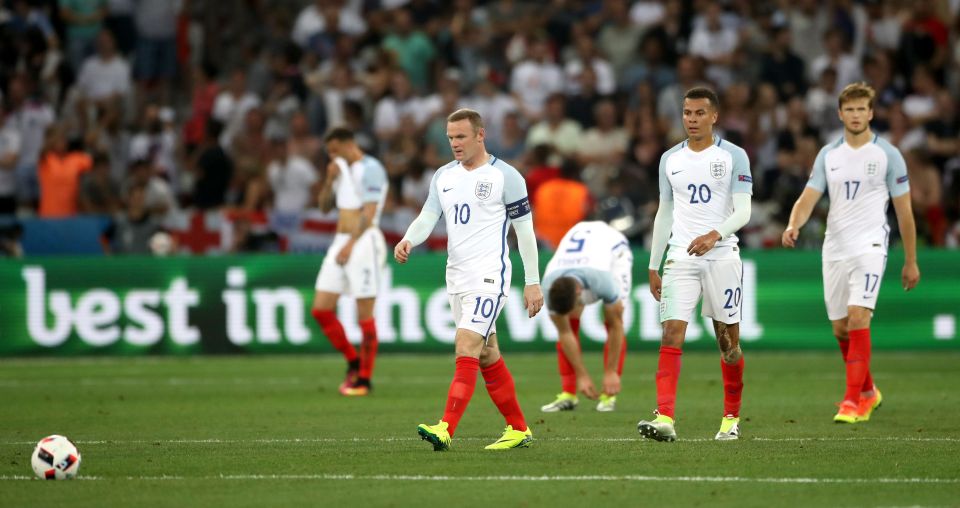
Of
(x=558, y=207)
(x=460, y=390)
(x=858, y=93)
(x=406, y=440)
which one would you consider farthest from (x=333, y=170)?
(x=460, y=390)

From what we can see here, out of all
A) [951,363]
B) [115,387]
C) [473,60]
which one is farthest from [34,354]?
[951,363]

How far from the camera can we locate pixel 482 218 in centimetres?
1075

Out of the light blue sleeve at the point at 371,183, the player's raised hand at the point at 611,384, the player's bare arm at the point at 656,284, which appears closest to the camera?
the player's bare arm at the point at 656,284

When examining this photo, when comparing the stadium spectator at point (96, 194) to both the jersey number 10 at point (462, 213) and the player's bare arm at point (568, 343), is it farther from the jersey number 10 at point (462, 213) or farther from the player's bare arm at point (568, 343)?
the jersey number 10 at point (462, 213)

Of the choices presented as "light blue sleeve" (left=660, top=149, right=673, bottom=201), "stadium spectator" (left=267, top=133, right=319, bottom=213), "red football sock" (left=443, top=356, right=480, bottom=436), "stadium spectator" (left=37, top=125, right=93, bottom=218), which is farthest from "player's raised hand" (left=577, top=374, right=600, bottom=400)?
"stadium spectator" (left=37, top=125, right=93, bottom=218)

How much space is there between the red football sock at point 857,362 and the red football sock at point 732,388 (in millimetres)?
1662

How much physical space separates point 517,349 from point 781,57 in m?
7.33

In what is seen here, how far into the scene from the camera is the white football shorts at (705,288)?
442 inches

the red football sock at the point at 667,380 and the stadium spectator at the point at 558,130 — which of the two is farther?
the stadium spectator at the point at 558,130

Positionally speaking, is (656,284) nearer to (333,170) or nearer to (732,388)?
(732,388)

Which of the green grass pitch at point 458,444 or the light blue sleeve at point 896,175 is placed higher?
the light blue sleeve at point 896,175

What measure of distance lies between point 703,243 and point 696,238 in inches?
9.1

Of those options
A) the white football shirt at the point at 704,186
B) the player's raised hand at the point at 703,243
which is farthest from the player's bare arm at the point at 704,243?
the white football shirt at the point at 704,186

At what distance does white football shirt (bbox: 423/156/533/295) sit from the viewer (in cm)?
1071
